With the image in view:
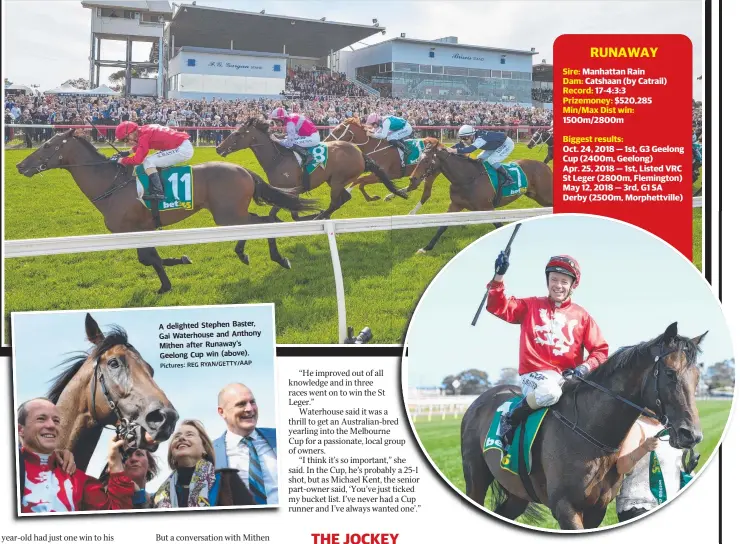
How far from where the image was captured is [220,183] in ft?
11.2

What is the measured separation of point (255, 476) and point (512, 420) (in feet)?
3.41

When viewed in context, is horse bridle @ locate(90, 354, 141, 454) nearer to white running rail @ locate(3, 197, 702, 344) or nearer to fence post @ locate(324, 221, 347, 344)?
white running rail @ locate(3, 197, 702, 344)

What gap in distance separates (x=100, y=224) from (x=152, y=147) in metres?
0.46

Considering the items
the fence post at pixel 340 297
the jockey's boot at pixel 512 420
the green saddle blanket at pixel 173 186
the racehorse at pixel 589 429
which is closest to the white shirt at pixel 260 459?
the fence post at pixel 340 297

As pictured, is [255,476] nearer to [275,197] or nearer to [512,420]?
[512,420]

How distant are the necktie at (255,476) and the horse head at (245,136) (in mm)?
1355

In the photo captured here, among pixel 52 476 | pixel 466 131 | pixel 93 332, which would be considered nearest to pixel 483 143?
pixel 466 131

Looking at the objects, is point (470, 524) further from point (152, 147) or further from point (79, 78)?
point (79, 78)

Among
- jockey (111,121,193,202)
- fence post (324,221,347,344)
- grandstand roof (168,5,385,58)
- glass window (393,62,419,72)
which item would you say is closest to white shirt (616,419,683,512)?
fence post (324,221,347,344)

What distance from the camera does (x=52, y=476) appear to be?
2740mm

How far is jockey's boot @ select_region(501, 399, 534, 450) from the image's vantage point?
8.56 ft

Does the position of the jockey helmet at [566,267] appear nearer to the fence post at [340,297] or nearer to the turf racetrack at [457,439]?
the turf racetrack at [457,439]

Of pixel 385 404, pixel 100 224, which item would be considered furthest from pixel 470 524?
pixel 100 224

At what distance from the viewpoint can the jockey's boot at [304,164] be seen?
340 centimetres
